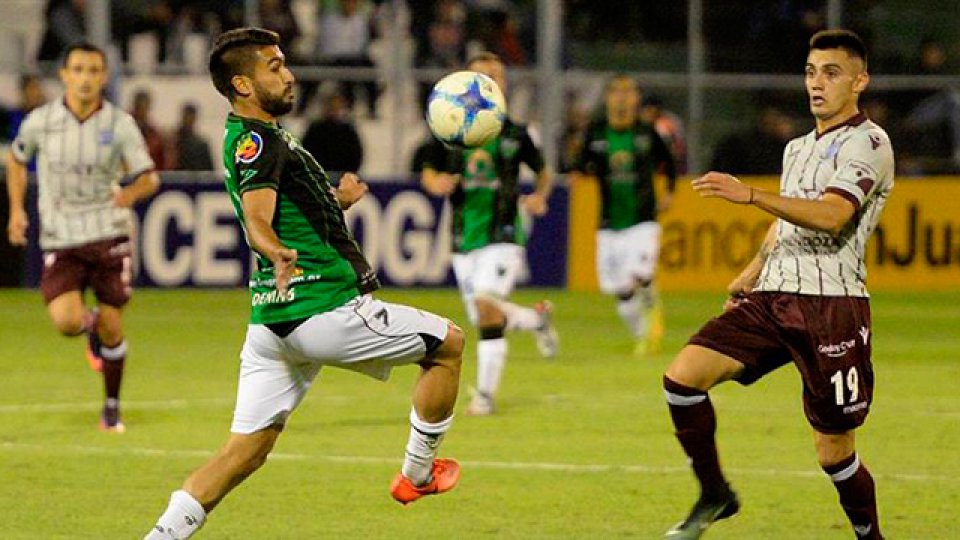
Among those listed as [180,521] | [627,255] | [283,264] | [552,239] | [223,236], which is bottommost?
[552,239]

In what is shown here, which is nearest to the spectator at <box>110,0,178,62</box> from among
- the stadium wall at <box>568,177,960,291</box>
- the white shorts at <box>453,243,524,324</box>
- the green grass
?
the stadium wall at <box>568,177,960,291</box>

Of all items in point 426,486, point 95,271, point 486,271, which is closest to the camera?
point 426,486

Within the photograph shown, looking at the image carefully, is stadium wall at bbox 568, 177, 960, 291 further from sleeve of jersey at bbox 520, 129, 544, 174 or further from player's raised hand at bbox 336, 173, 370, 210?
player's raised hand at bbox 336, 173, 370, 210

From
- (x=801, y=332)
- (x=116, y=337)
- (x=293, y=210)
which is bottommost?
(x=116, y=337)

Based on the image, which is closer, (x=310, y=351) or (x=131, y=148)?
(x=310, y=351)

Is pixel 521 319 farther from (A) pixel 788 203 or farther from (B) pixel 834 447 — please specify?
(A) pixel 788 203

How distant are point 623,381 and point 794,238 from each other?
7.82m

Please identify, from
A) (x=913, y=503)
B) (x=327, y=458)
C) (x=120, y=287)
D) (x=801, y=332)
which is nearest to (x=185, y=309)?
(x=120, y=287)

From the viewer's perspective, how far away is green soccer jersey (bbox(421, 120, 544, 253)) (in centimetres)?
1458

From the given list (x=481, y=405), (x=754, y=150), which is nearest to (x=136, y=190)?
(x=481, y=405)

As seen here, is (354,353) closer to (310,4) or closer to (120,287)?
(120,287)

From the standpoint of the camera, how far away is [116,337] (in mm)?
13188

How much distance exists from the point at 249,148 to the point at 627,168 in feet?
37.0

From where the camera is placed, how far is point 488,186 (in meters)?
14.6
